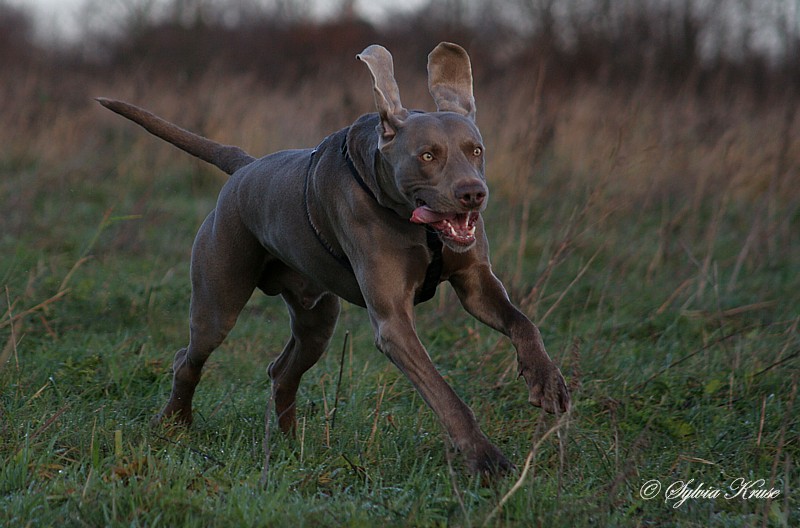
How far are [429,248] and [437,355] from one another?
1.89m

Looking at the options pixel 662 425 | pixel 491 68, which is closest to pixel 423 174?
pixel 662 425

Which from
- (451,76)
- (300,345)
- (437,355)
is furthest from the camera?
(437,355)

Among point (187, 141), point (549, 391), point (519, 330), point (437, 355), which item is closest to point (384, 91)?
point (519, 330)

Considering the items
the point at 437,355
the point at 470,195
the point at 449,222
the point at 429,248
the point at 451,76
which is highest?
the point at 451,76

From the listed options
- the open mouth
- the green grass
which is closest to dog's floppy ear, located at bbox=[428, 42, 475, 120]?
the open mouth

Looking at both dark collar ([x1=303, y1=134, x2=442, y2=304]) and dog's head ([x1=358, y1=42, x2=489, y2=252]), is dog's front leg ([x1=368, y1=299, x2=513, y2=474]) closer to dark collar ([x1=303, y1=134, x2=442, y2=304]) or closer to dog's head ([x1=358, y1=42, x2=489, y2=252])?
dark collar ([x1=303, y1=134, x2=442, y2=304])

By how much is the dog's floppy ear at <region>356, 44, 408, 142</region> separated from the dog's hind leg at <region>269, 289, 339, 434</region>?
1.17 metres

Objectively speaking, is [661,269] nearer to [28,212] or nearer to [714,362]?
[714,362]

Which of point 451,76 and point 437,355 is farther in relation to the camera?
point 437,355

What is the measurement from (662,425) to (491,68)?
12165 mm

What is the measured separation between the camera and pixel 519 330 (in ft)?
11.0

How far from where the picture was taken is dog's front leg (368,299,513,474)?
3.14 m

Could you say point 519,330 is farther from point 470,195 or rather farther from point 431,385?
point 470,195

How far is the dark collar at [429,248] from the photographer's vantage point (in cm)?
340
